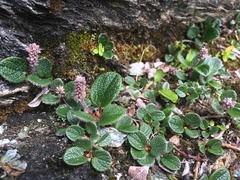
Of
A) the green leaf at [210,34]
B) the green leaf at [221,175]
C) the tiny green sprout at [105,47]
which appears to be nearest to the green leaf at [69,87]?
the tiny green sprout at [105,47]

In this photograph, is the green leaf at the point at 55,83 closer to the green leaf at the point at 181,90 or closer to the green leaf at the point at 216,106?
the green leaf at the point at 181,90

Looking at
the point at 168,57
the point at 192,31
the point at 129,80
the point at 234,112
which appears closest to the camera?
the point at 234,112

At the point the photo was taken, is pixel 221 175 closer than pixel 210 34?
Yes

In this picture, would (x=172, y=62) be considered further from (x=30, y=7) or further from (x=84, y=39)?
(x=30, y=7)

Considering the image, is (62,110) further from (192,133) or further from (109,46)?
(192,133)

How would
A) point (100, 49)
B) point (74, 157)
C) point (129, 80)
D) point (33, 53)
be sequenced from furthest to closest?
point (129, 80)
point (100, 49)
point (33, 53)
point (74, 157)

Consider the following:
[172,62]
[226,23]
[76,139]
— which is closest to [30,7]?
[76,139]

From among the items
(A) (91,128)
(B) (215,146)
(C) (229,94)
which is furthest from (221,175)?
(A) (91,128)
